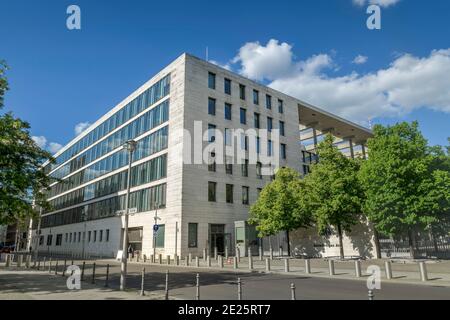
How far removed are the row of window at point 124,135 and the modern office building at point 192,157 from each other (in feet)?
0.59

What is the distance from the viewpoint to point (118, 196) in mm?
53906

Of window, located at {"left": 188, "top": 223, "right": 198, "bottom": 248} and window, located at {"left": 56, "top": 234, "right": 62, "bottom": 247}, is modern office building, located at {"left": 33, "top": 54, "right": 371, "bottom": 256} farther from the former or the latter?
window, located at {"left": 56, "top": 234, "right": 62, "bottom": 247}

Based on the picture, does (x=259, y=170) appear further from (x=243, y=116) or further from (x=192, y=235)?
(x=192, y=235)

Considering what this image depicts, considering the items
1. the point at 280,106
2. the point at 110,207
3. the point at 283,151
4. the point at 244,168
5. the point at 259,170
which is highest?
the point at 280,106

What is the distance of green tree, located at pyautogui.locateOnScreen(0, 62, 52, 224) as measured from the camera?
16484 millimetres

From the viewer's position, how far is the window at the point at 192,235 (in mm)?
39250

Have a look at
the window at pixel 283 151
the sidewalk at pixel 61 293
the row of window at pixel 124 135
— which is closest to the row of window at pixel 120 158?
the row of window at pixel 124 135

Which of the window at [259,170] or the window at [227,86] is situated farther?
the window at [259,170]

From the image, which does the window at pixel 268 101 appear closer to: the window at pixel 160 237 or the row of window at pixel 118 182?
the row of window at pixel 118 182

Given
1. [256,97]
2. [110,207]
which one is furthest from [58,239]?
[256,97]

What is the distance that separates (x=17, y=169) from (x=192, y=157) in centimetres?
2466

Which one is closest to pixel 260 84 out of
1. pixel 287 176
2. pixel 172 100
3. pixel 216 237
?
pixel 172 100

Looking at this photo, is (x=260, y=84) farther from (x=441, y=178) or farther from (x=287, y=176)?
(x=441, y=178)

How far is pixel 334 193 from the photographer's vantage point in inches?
1180
